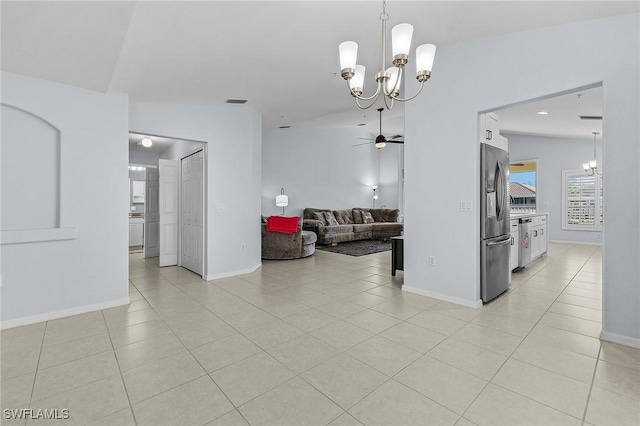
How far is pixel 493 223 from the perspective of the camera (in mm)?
3600

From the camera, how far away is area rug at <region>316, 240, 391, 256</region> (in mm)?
7078

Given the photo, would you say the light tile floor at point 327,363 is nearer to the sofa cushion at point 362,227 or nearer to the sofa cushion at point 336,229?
the sofa cushion at point 336,229

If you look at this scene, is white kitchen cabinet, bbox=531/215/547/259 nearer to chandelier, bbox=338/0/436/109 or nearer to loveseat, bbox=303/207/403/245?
loveseat, bbox=303/207/403/245

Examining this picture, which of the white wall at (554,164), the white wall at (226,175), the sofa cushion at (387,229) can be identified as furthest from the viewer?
the sofa cushion at (387,229)

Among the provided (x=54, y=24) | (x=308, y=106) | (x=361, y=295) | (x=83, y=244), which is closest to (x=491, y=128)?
(x=361, y=295)

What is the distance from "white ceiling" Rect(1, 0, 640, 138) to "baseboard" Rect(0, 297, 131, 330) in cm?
234

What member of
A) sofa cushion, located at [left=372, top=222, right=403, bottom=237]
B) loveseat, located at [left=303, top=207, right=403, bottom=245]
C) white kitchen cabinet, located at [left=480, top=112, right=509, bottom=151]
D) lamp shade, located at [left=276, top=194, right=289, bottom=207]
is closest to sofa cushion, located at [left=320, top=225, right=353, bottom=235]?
loveseat, located at [left=303, top=207, right=403, bottom=245]

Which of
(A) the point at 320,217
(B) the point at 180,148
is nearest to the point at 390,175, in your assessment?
(A) the point at 320,217

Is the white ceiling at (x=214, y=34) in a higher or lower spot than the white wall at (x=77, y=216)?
Result: higher

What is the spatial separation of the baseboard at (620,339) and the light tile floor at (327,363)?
0.30 feet

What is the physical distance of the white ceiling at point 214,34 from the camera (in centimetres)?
Answer: 230

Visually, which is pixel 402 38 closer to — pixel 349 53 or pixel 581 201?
pixel 349 53

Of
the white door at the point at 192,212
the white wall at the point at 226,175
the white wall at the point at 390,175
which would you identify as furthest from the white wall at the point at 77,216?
the white wall at the point at 390,175

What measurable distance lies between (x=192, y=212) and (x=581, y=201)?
9.70 meters
